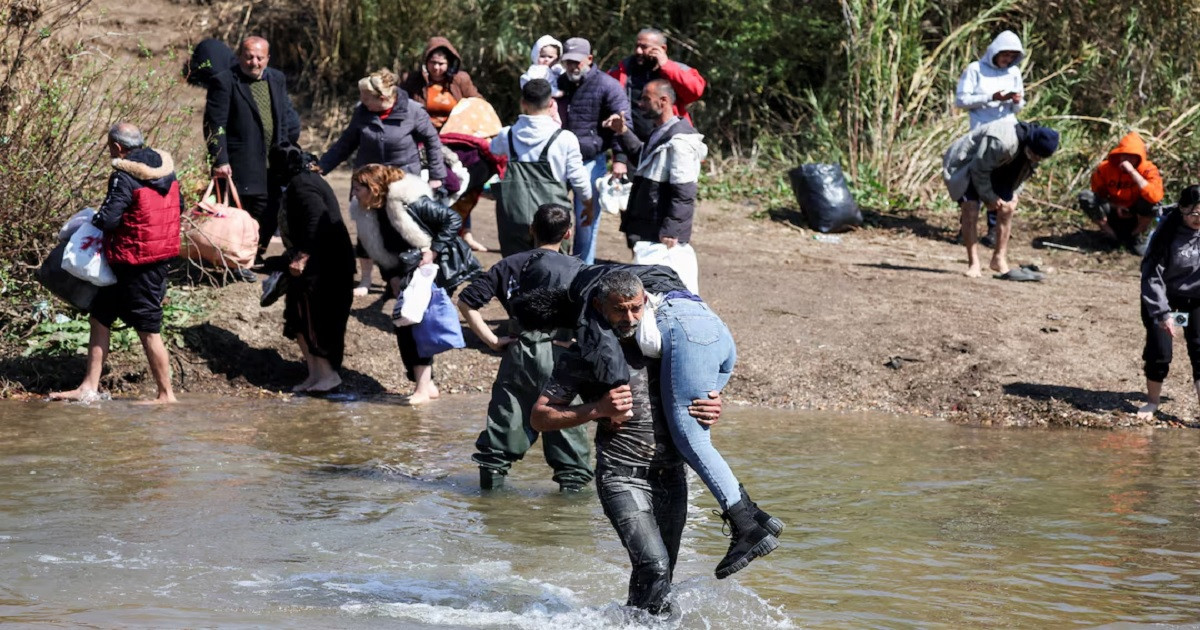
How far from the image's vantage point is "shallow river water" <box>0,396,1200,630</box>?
569 cm

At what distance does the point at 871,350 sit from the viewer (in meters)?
10.3

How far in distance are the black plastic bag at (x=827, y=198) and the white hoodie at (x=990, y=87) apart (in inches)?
91.5

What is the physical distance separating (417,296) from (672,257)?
64.8 inches

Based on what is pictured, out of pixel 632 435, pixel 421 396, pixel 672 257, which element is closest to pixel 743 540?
pixel 632 435

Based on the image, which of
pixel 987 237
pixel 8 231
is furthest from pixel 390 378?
pixel 987 237

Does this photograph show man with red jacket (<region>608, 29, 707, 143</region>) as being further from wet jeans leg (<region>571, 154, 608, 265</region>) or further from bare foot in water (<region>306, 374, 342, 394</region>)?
bare foot in water (<region>306, 374, 342, 394</region>)

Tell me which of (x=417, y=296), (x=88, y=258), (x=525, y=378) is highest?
(x=88, y=258)

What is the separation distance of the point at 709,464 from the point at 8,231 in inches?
262

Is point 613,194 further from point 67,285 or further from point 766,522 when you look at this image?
point 766,522

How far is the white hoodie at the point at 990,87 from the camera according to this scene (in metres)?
11.6

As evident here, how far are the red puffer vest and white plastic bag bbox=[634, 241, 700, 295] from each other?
295 centimetres

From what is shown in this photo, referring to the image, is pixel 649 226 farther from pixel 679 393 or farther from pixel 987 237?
pixel 987 237

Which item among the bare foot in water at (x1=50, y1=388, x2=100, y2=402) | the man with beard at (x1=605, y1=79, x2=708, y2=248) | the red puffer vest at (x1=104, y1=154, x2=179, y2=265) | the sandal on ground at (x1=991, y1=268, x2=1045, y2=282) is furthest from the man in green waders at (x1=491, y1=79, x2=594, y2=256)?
the sandal on ground at (x1=991, y1=268, x2=1045, y2=282)

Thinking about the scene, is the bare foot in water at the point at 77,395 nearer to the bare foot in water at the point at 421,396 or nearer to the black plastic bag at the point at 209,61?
the bare foot in water at the point at 421,396
